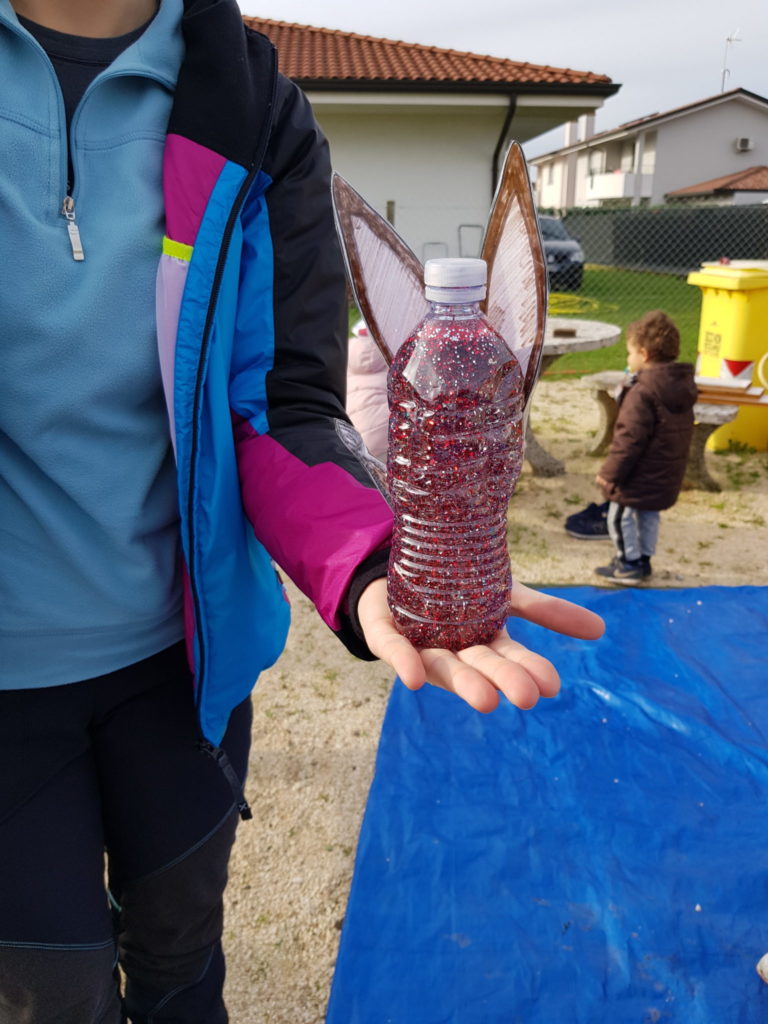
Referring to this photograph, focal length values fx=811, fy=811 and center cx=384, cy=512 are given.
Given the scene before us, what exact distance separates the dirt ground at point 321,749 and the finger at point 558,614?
170cm

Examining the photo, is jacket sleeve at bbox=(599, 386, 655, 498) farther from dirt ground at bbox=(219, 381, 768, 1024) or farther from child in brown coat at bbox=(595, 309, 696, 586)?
dirt ground at bbox=(219, 381, 768, 1024)

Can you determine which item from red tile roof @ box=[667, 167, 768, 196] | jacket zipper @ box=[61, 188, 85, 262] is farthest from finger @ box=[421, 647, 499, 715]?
red tile roof @ box=[667, 167, 768, 196]

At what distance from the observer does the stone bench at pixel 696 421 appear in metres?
5.89

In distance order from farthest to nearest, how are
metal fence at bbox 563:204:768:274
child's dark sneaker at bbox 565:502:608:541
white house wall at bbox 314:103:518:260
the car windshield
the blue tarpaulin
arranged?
the car windshield, metal fence at bbox 563:204:768:274, white house wall at bbox 314:103:518:260, child's dark sneaker at bbox 565:502:608:541, the blue tarpaulin

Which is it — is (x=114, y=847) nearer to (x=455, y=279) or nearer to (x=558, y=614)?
(x=558, y=614)

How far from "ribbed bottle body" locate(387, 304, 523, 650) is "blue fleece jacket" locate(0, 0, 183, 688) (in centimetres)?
41

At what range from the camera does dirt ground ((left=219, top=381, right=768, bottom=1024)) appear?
2.41 m

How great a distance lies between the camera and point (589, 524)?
5.44 metres

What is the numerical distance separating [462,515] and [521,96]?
42.2 feet

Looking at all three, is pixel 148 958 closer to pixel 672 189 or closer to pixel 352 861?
pixel 352 861

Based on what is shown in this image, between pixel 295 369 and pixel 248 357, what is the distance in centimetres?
8

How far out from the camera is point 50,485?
4.04ft

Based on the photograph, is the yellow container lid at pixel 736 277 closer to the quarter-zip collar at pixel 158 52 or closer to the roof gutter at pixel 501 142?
the quarter-zip collar at pixel 158 52

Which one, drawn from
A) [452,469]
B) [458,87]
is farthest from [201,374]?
[458,87]
